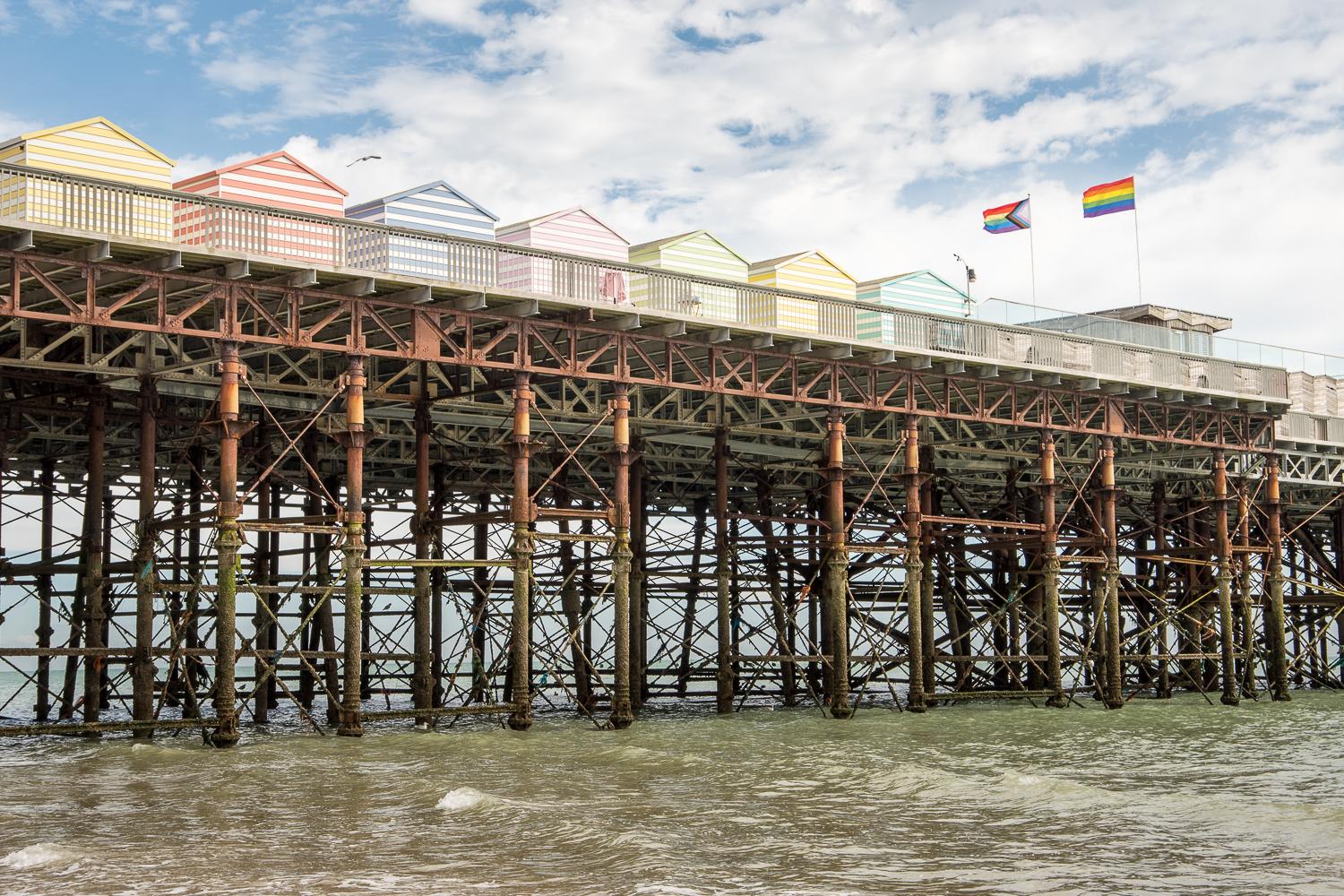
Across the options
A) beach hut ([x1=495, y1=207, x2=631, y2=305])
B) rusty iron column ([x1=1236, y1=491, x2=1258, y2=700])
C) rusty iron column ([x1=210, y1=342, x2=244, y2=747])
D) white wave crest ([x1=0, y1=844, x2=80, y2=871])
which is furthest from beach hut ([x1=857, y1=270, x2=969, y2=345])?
white wave crest ([x1=0, y1=844, x2=80, y2=871])

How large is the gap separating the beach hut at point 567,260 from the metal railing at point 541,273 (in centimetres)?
4

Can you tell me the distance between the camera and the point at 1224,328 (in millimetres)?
52406

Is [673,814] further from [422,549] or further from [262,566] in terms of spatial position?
[262,566]

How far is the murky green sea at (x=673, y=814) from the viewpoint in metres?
16.8

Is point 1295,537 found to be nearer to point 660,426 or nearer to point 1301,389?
point 1301,389

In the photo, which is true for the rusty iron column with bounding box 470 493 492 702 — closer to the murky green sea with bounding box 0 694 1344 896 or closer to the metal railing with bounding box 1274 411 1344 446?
the murky green sea with bounding box 0 694 1344 896

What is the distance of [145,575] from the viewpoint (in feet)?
99.0

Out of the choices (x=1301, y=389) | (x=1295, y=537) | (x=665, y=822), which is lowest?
(x=665, y=822)

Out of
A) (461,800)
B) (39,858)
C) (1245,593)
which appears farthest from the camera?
(1245,593)

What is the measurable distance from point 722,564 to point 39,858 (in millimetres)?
23982

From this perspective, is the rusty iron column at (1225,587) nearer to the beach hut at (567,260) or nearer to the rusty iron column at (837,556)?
the rusty iron column at (837,556)

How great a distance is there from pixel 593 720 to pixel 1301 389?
28.9 meters

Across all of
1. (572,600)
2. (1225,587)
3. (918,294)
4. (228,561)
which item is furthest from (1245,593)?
(228,561)

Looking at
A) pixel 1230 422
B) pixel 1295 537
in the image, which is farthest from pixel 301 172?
pixel 1295 537
